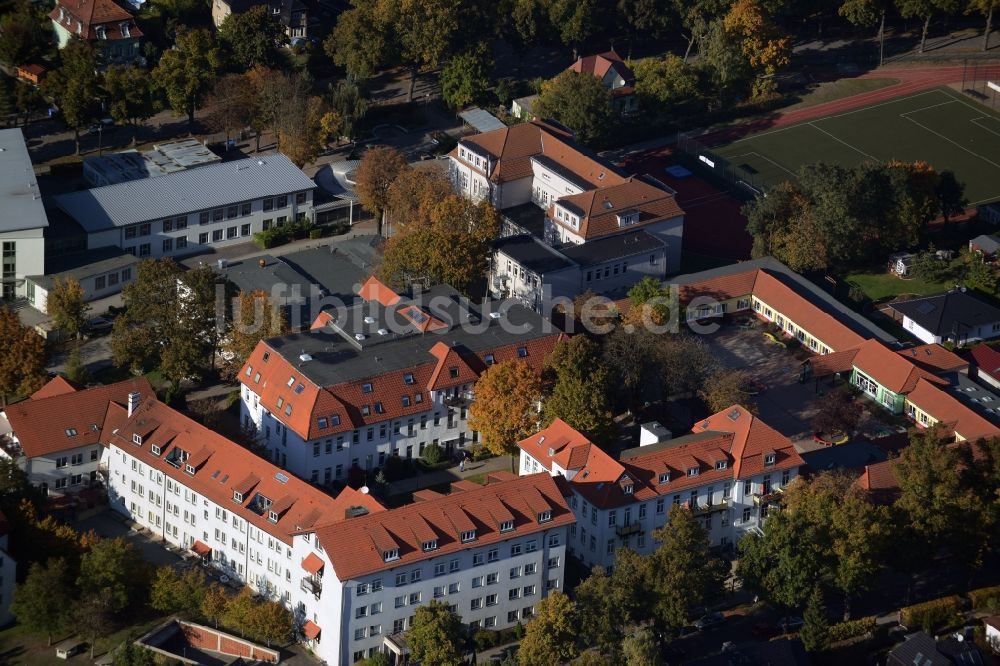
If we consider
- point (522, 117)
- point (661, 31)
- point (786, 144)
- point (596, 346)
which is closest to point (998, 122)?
point (786, 144)

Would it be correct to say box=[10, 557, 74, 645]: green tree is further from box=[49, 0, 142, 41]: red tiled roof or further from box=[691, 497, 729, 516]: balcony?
box=[49, 0, 142, 41]: red tiled roof

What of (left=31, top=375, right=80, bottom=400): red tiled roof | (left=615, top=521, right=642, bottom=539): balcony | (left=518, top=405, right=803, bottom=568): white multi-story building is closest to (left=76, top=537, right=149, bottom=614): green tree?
(left=31, top=375, right=80, bottom=400): red tiled roof

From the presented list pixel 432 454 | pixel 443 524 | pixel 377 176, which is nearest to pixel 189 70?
pixel 377 176

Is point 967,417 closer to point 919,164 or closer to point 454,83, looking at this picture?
point 919,164

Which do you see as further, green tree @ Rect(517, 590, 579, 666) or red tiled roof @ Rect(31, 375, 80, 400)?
red tiled roof @ Rect(31, 375, 80, 400)

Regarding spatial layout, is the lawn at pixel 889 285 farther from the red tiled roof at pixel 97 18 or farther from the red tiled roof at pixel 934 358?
the red tiled roof at pixel 97 18

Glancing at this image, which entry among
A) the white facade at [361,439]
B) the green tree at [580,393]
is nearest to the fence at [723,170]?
the green tree at [580,393]
